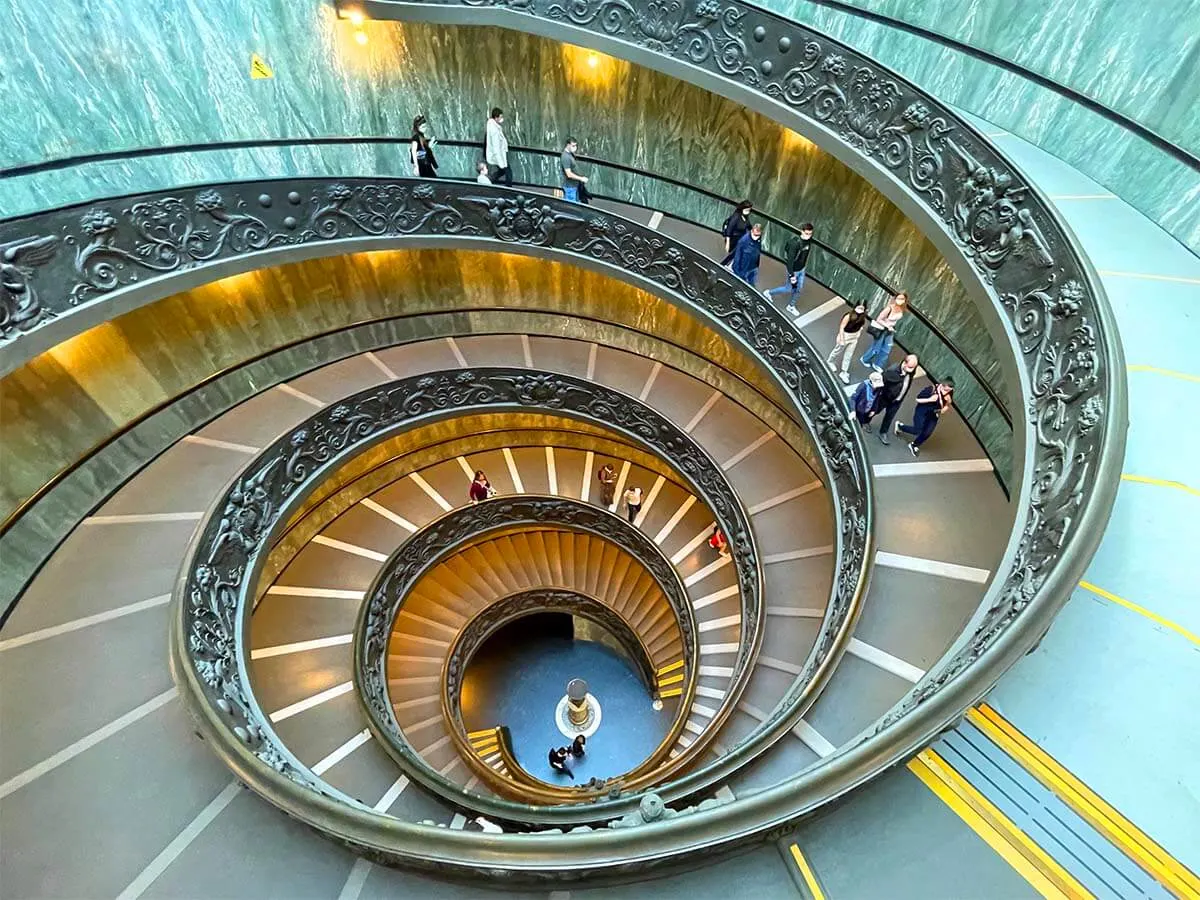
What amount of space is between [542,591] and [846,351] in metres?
9.38

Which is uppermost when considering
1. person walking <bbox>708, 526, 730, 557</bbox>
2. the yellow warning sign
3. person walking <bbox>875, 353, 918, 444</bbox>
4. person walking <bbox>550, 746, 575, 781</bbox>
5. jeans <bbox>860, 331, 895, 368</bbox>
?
the yellow warning sign

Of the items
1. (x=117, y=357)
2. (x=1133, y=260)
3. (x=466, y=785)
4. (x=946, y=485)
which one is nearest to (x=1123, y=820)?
(x=946, y=485)

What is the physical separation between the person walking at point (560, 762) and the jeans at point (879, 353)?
35.8 ft

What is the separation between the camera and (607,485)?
13312 millimetres

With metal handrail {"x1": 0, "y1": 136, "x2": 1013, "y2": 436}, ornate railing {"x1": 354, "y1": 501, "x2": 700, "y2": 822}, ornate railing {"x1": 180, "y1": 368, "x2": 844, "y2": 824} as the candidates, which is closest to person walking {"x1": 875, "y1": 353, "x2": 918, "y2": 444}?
metal handrail {"x1": 0, "y1": 136, "x2": 1013, "y2": 436}

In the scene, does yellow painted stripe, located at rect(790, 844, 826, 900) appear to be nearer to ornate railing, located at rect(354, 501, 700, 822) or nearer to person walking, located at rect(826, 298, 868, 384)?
ornate railing, located at rect(354, 501, 700, 822)

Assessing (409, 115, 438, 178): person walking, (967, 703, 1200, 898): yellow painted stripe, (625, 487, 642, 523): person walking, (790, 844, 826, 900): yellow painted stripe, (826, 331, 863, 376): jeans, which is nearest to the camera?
(967, 703, 1200, 898): yellow painted stripe

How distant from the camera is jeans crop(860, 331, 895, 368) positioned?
24.8 feet

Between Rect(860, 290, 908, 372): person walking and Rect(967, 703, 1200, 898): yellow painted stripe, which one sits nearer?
Rect(967, 703, 1200, 898): yellow painted stripe

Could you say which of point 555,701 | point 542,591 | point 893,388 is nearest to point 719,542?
point 542,591

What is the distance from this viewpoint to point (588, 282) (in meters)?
12.9

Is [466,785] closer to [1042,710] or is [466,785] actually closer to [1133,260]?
[1042,710]

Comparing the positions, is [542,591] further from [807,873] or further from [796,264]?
[807,873]

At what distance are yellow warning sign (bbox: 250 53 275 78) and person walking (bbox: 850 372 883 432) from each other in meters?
9.47
